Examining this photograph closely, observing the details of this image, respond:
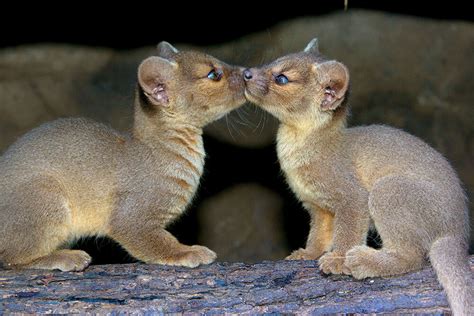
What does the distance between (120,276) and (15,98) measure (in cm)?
526

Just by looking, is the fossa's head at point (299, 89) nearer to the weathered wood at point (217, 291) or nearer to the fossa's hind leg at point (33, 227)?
the weathered wood at point (217, 291)

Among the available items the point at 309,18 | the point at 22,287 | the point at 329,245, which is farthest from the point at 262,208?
the point at 22,287

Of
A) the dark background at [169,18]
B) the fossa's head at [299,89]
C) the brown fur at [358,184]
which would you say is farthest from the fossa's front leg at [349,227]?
the dark background at [169,18]

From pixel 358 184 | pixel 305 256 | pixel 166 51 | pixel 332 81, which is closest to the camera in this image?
pixel 358 184

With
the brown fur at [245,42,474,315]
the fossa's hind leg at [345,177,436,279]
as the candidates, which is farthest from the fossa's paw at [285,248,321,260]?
the fossa's hind leg at [345,177,436,279]

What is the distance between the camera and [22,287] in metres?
6.83

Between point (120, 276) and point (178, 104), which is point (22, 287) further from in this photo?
point (178, 104)

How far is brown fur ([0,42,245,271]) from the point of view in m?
7.50

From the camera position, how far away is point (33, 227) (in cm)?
744

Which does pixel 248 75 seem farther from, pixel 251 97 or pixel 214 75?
pixel 214 75

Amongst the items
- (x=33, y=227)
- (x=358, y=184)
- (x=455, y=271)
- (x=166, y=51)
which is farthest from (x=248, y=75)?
(x=455, y=271)

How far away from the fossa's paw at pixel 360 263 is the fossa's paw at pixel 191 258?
4.40 ft

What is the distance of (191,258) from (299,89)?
2.01 metres

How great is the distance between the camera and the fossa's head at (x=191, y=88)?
26.7 ft
